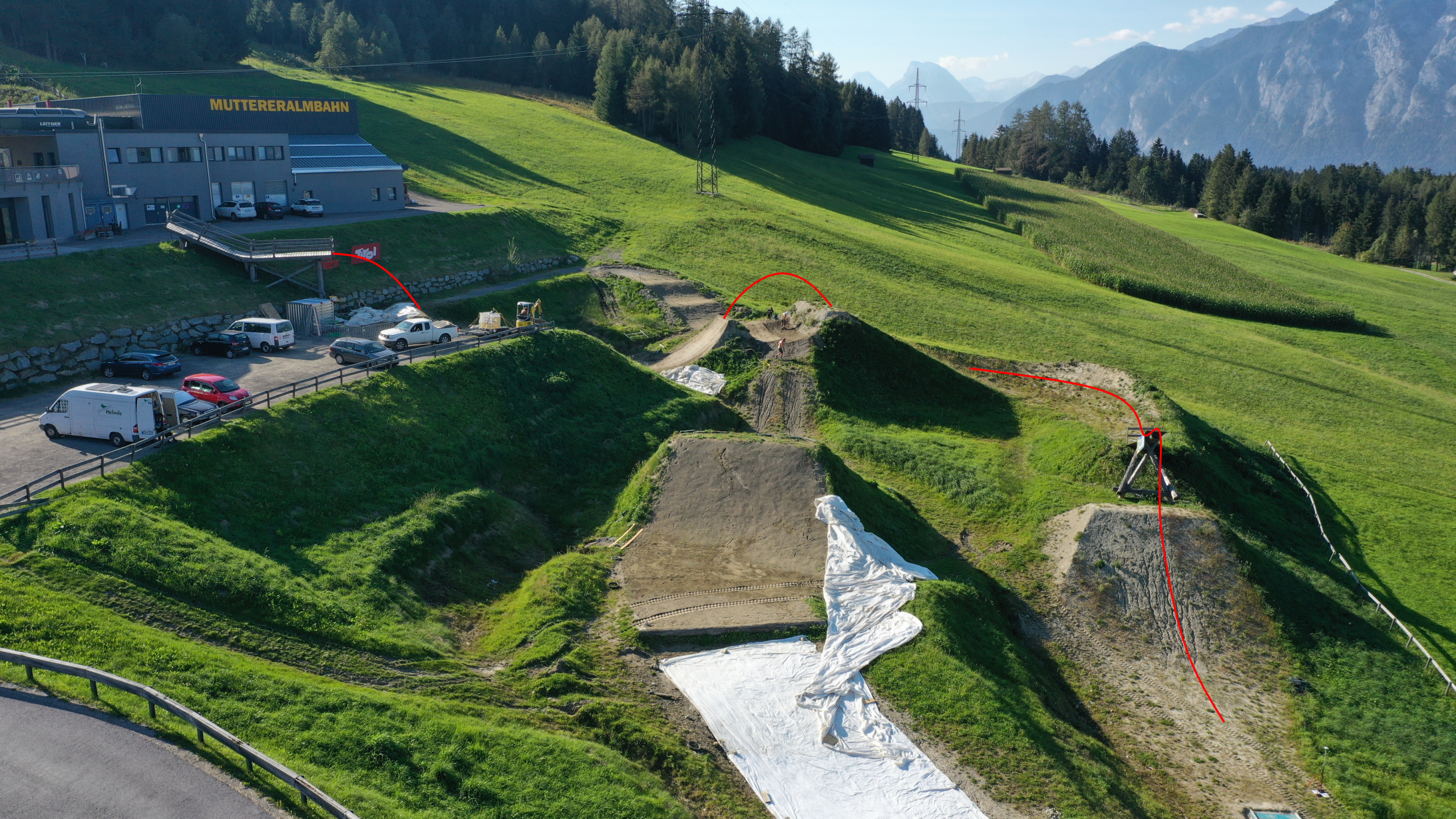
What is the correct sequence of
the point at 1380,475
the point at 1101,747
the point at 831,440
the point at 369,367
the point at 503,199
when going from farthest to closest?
the point at 503,199 → the point at 1380,475 → the point at 831,440 → the point at 369,367 → the point at 1101,747

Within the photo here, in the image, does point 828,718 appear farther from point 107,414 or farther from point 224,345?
point 224,345

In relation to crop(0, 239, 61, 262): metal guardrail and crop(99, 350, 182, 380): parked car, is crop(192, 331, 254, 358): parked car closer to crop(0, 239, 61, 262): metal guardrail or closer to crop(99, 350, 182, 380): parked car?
crop(99, 350, 182, 380): parked car

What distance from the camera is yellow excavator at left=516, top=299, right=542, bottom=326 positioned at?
46312mm

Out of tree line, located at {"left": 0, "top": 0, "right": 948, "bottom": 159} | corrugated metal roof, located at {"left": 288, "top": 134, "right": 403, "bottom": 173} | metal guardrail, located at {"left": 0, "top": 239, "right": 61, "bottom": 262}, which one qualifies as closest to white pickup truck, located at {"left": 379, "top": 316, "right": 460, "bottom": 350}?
metal guardrail, located at {"left": 0, "top": 239, "right": 61, "bottom": 262}

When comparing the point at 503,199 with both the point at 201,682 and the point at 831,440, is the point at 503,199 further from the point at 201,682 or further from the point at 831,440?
the point at 201,682

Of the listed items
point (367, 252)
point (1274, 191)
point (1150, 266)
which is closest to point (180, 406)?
point (367, 252)

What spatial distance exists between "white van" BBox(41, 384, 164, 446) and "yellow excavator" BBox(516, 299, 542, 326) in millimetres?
19775

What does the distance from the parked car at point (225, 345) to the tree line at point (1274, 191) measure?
167446mm

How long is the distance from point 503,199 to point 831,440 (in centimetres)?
4994

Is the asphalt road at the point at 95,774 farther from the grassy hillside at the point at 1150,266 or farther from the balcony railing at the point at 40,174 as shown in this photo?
the grassy hillside at the point at 1150,266

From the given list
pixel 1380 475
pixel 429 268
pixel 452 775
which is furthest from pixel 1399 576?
pixel 429 268

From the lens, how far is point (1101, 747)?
23109 millimetres

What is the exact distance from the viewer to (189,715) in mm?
15953

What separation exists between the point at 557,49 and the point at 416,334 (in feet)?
383
